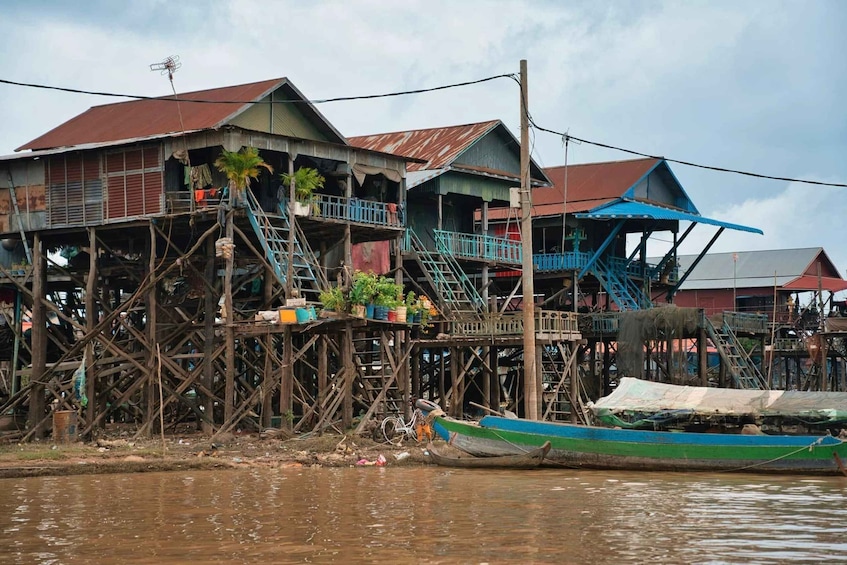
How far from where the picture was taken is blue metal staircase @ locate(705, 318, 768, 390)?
111 ft

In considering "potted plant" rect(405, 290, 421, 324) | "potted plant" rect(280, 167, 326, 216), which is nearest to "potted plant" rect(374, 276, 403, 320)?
"potted plant" rect(405, 290, 421, 324)

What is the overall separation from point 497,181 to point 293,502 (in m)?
21.5

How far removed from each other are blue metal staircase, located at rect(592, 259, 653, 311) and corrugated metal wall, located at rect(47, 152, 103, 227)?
714 inches

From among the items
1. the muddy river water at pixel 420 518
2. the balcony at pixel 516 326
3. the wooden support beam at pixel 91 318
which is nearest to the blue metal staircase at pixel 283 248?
the wooden support beam at pixel 91 318

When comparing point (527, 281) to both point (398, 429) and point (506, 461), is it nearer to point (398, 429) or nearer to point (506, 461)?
point (506, 461)

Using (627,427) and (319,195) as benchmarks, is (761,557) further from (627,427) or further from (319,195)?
(319,195)

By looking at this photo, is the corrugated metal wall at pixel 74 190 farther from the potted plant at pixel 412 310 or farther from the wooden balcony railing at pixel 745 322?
the wooden balcony railing at pixel 745 322

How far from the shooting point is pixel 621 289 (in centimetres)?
4197

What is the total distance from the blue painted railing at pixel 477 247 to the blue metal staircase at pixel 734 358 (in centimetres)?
614

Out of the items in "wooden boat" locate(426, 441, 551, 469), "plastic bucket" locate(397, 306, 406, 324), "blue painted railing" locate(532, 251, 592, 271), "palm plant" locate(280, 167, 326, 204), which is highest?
"palm plant" locate(280, 167, 326, 204)

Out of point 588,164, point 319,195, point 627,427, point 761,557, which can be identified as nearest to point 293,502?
point 761,557

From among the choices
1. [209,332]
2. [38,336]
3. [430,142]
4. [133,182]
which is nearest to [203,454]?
[209,332]

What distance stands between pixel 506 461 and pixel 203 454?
18.5 feet

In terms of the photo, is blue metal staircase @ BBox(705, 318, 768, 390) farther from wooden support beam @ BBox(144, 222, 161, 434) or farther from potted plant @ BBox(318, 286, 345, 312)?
wooden support beam @ BBox(144, 222, 161, 434)
